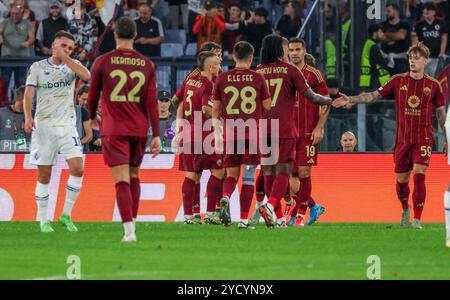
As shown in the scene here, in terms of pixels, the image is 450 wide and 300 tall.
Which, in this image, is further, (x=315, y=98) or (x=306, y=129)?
(x=306, y=129)

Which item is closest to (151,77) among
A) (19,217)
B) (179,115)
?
(179,115)

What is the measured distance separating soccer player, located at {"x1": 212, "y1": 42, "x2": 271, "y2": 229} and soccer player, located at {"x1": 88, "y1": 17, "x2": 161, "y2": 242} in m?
2.45

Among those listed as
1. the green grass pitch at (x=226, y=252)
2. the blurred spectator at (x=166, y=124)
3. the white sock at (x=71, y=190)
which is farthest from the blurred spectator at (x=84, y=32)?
the white sock at (x=71, y=190)

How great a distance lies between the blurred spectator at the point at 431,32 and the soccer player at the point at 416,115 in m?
8.01

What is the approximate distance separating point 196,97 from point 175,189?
2.80 m

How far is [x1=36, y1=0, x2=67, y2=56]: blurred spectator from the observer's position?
26.1 meters

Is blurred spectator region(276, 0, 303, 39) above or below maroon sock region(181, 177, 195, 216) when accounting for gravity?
above

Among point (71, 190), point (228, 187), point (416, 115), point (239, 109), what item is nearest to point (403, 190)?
point (416, 115)

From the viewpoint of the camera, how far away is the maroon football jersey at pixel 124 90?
14469 mm

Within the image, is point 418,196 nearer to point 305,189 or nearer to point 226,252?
point 305,189

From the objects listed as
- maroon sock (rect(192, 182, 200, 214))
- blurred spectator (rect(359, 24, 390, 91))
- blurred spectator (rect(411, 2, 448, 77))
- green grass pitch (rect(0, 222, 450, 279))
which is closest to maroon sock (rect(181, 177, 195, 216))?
maroon sock (rect(192, 182, 200, 214))

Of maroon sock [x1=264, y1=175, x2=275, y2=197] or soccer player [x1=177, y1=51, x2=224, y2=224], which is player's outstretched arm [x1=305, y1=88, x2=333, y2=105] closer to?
maroon sock [x1=264, y1=175, x2=275, y2=197]

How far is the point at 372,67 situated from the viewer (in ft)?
82.7

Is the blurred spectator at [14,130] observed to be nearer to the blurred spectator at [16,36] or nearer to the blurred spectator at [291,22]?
the blurred spectator at [16,36]
